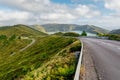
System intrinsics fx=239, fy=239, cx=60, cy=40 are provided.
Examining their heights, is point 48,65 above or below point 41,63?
above

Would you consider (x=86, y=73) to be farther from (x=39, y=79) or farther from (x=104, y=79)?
(x=39, y=79)

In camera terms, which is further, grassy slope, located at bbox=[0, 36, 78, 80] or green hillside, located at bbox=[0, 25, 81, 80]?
grassy slope, located at bbox=[0, 36, 78, 80]

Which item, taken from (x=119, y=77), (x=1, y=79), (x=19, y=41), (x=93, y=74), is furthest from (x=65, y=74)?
(x=19, y=41)

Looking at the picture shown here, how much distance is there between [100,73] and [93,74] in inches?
19.7

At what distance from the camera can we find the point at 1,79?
44.0 meters

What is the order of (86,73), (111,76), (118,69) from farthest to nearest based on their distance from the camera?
(118,69) → (86,73) → (111,76)

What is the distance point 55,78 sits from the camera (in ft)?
39.9

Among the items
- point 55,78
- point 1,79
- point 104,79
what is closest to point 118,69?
point 104,79

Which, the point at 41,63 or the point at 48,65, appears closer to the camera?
the point at 48,65

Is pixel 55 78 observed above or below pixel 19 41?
above

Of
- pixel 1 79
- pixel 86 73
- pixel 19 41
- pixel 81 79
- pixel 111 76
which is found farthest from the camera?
pixel 19 41

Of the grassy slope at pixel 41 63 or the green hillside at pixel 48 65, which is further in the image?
the grassy slope at pixel 41 63

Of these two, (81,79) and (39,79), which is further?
(39,79)

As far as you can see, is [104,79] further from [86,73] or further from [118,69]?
[118,69]
